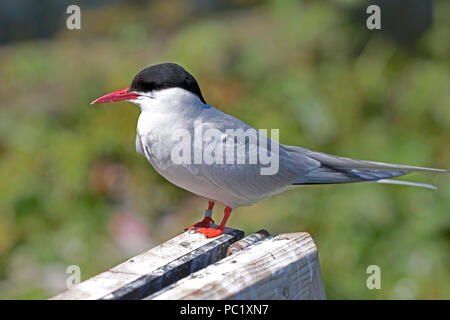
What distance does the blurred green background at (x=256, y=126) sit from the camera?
3.60m

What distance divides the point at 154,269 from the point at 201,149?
2.52 ft

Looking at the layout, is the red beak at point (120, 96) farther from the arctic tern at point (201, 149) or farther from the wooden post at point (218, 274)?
the wooden post at point (218, 274)

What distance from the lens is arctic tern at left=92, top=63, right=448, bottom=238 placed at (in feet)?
7.49

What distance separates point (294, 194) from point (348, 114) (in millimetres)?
712

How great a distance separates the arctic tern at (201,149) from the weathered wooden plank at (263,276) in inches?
20.9

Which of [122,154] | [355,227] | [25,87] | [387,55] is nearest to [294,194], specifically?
[355,227]

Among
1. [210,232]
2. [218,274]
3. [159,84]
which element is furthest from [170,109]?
[218,274]

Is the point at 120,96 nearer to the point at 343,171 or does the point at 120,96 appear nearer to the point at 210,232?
the point at 210,232

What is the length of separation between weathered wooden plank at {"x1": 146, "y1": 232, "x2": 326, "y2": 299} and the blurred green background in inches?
67.4

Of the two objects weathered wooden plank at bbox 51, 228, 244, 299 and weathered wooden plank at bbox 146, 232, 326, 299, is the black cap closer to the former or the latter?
weathered wooden plank at bbox 51, 228, 244, 299

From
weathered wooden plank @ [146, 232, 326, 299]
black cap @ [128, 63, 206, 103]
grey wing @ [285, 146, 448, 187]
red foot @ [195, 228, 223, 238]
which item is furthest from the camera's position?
grey wing @ [285, 146, 448, 187]

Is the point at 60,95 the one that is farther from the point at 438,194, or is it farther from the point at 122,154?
the point at 438,194

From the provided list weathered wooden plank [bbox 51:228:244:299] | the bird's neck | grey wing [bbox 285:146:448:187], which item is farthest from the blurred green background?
weathered wooden plank [bbox 51:228:244:299]

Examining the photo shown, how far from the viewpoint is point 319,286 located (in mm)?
1700
